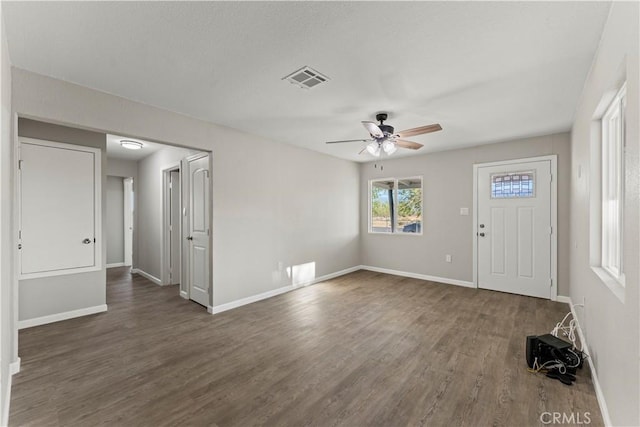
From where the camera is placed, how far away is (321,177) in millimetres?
5629

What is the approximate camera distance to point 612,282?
1911mm

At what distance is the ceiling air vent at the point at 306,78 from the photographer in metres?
2.43

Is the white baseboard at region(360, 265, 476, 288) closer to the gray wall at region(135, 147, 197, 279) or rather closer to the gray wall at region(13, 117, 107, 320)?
the gray wall at region(135, 147, 197, 279)

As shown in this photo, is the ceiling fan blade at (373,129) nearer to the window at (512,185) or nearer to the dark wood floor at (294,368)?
the dark wood floor at (294,368)

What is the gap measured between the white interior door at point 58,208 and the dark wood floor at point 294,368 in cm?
76

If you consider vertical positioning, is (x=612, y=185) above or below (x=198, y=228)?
above

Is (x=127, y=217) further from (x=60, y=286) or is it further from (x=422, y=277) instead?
(x=422, y=277)

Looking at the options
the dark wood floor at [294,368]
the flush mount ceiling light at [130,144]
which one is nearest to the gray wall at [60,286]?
the dark wood floor at [294,368]

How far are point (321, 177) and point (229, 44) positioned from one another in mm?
3661

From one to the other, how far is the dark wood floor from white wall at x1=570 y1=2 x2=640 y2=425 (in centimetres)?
45

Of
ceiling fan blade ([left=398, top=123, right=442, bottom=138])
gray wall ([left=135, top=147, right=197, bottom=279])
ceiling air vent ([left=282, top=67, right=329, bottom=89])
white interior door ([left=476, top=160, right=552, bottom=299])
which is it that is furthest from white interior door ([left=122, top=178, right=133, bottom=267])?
white interior door ([left=476, top=160, right=552, bottom=299])

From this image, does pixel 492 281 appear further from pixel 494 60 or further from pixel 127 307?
pixel 127 307

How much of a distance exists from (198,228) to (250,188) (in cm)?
99

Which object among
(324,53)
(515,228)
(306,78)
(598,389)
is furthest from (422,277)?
(324,53)
